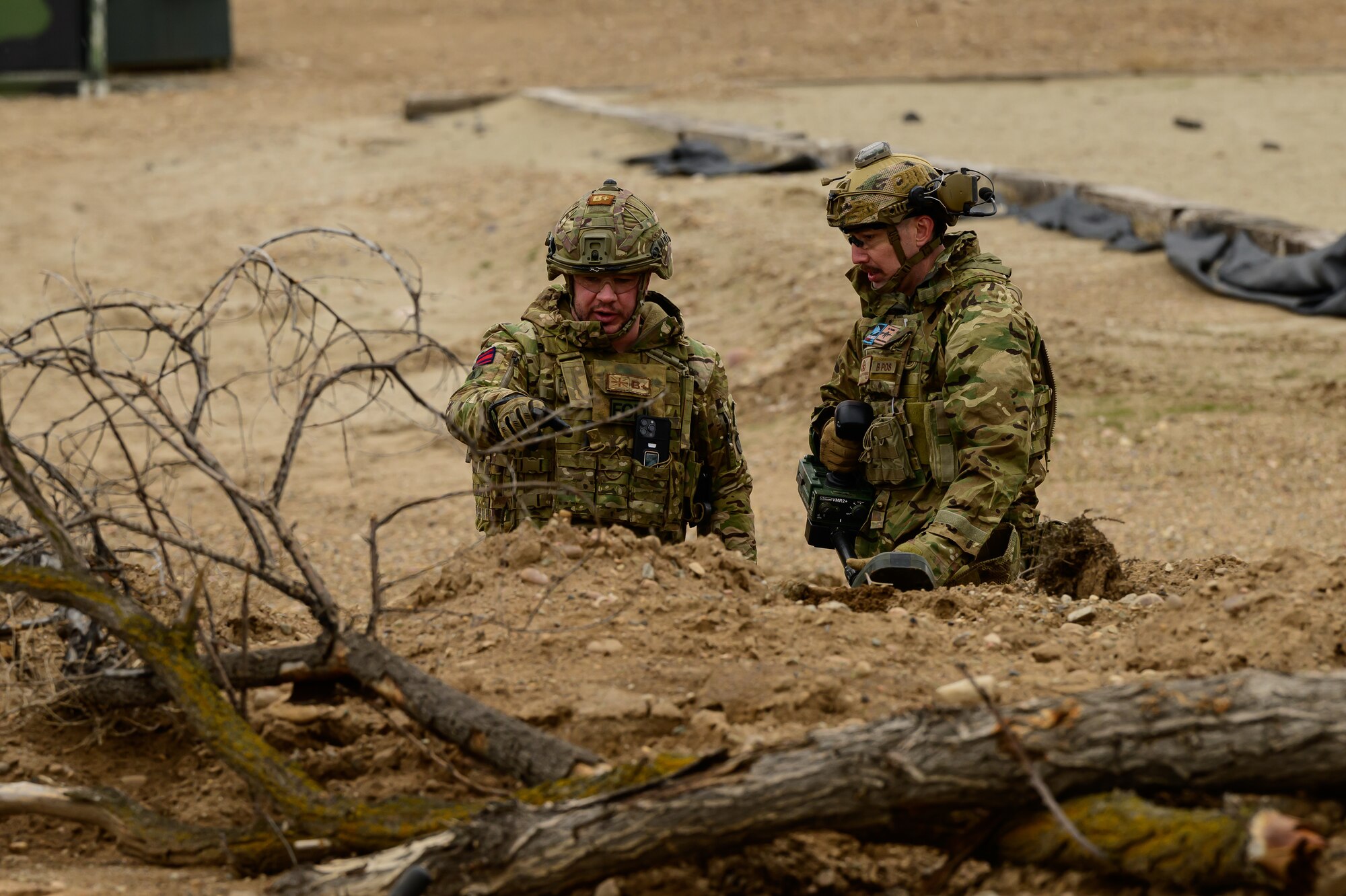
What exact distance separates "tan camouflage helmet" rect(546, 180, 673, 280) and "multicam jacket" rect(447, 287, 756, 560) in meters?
0.20

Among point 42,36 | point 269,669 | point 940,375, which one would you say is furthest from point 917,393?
point 42,36

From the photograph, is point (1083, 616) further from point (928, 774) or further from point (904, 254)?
point (928, 774)

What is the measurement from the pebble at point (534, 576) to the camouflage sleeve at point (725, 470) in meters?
1.16

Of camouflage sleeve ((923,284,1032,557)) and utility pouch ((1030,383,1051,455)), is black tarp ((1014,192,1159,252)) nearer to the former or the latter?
utility pouch ((1030,383,1051,455))

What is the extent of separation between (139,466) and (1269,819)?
25.5ft

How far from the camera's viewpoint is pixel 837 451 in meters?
5.50

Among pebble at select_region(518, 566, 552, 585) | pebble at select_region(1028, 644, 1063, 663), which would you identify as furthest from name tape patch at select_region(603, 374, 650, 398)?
pebble at select_region(1028, 644, 1063, 663)

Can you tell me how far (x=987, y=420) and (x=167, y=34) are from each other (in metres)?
21.6

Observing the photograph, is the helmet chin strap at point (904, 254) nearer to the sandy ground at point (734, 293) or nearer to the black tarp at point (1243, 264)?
the sandy ground at point (734, 293)

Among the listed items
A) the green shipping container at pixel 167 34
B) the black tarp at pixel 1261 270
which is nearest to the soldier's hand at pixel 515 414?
the black tarp at pixel 1261 270

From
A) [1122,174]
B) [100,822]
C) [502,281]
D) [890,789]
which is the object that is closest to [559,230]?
[100,822]

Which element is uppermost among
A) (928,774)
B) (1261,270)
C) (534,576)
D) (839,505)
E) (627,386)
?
(627,386)

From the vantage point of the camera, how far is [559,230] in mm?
5238

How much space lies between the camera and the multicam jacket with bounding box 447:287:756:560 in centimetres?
530
